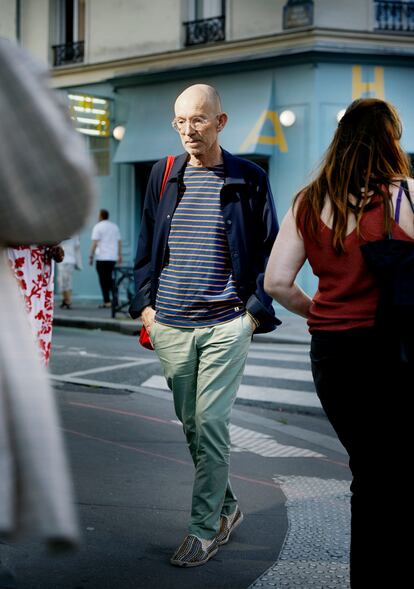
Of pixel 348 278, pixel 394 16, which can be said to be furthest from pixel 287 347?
pixel 348 278

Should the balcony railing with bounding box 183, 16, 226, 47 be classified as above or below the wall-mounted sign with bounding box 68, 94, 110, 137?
above

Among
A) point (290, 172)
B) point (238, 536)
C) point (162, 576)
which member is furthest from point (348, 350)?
point (290, 172)

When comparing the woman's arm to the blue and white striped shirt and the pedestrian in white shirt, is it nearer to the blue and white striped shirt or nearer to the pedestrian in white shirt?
the blue and white striped shirt

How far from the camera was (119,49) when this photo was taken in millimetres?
21219

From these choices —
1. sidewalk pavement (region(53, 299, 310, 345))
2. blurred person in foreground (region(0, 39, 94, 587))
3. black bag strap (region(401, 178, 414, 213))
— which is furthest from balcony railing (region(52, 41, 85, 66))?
blurred person in foreground (region(0, 39, 94, 587))

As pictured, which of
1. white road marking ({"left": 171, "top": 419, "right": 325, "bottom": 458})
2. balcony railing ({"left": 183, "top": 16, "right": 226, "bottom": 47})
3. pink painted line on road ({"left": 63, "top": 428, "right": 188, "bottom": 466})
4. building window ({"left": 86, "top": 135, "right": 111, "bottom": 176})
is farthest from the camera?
building window ({"left": 86, "top": 135, "right": 111, "bottom": 176})

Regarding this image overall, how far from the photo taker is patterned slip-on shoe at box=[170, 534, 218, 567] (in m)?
4.14

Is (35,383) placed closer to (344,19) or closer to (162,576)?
(162,576)

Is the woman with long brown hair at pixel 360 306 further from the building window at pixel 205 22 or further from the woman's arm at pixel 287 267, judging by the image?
the building window at pixel 205 22

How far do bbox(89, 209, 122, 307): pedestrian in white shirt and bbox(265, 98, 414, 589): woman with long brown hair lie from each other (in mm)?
15956

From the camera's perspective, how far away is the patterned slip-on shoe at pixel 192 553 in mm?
4141

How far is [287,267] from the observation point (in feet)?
11.5

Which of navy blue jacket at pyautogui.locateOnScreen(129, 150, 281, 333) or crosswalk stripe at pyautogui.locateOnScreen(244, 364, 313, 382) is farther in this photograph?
crosswalk stripe at pyautogui.locateOnScreen(244, 364, 313, 382)

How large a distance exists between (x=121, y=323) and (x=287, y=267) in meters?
12.7
